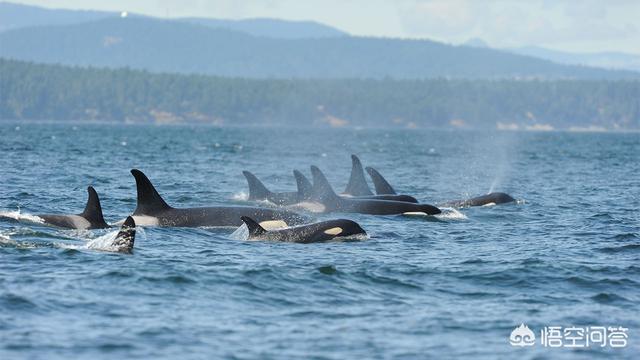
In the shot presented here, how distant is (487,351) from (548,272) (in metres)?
5.82

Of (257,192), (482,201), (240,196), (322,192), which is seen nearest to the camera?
(322,192)

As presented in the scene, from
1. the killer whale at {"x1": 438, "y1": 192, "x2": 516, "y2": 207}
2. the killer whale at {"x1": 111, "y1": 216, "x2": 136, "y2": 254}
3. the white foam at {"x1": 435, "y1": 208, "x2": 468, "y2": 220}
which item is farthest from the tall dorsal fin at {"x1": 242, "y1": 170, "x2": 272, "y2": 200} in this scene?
the killer whale at {"x1": 111, "y1": 216, "x2": 136, "y2": 254}

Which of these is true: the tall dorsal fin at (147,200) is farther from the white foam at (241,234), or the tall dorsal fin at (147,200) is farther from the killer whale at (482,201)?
the killer whale at (482,201)

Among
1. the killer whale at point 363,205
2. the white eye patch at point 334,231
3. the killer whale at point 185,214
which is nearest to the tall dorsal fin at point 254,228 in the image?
the white eye patch at point 334,231

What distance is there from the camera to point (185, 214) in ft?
82.8

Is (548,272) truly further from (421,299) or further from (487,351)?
(487,351)

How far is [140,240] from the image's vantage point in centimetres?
2239

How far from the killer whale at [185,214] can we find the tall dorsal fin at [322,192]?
5076 mm

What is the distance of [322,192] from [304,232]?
26.1 ft

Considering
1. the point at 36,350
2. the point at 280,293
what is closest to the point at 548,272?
the point at 280,293

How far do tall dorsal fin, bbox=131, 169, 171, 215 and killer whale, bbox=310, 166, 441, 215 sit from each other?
21.0 feet

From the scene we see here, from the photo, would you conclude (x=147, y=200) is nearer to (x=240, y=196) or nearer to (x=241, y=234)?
(x=241, y=234)

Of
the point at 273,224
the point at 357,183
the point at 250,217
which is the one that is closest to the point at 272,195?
the point at 357,183

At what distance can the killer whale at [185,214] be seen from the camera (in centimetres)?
2464
